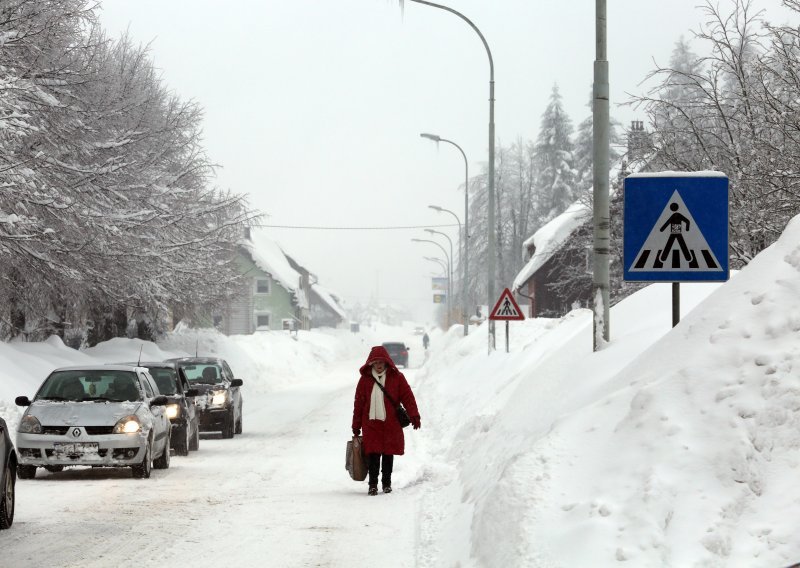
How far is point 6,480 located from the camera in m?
10.2

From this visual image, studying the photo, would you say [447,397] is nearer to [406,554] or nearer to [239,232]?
[239,232]

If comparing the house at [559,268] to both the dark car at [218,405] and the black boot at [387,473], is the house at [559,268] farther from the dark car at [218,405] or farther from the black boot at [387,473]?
the black boot at [387,473]

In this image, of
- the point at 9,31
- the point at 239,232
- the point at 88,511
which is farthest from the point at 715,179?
the point at 239,232

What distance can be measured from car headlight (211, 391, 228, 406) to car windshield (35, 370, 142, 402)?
6.83 m

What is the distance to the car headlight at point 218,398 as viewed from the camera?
894 inches

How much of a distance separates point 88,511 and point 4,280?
50.6 feet

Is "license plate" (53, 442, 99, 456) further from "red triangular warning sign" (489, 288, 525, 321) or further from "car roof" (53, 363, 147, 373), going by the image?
"red triangular warning sign" (489, 288, 525, 321)

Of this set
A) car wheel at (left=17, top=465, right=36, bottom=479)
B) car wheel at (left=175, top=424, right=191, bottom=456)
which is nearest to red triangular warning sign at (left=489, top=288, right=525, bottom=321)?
car wheel at (left=175, top=424, right=191, bottom=456)

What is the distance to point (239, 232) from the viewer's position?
4084cm

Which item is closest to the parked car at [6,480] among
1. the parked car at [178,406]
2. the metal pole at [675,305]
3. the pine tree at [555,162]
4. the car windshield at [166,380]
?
the metal pole at [675,305]

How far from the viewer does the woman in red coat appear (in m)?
13.2

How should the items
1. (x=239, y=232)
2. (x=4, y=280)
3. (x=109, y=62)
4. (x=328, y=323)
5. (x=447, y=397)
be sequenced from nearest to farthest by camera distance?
1. (x=4, y=280)
2. (x=447, y=397)
3. (x=109, y=62)
4. (x=239, y=232)
5. (x=328, y=323)

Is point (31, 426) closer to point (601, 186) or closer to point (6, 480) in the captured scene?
point (6, 480)

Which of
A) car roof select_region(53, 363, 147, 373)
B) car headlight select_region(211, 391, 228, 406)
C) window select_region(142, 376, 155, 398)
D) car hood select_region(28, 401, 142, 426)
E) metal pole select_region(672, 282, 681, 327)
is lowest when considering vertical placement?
car headlight select_region(211, 391, 228, 406)
